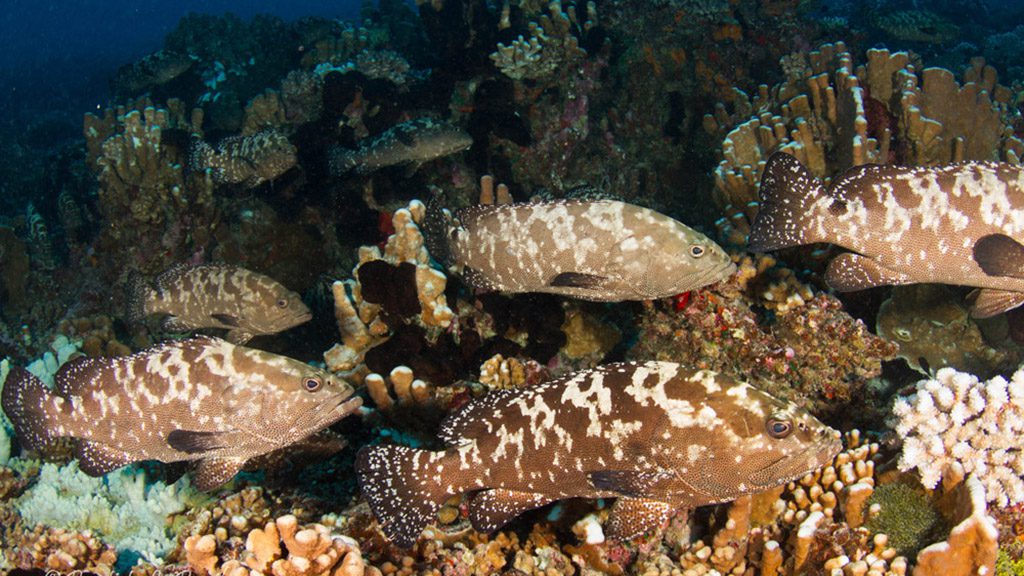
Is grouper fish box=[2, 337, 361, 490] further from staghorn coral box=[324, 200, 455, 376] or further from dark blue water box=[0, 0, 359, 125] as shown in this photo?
dark blue water box=[0, 0, 359, 125]

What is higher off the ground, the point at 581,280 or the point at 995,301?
the point at 581,280

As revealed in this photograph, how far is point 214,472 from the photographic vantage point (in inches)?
150

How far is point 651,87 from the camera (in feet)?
33.1

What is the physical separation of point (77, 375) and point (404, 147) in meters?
5.17

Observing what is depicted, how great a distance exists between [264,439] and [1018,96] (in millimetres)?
10331

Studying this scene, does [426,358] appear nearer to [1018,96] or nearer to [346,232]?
[346,232]

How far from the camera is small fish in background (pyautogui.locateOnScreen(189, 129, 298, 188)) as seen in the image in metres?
8.56

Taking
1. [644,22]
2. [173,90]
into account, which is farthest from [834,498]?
[173,90]

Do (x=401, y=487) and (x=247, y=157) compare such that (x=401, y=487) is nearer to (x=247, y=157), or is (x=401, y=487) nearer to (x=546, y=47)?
(x=247, y=157)

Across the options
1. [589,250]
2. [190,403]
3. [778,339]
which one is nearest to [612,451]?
[589,250]

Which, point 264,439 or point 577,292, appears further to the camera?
point 577,292

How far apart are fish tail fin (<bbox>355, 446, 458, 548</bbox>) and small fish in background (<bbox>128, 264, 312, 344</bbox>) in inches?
125

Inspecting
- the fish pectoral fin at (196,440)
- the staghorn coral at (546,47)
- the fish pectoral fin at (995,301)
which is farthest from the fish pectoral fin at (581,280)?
the staghorn coral at (546,47)

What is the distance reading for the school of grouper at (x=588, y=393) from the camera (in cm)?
305
